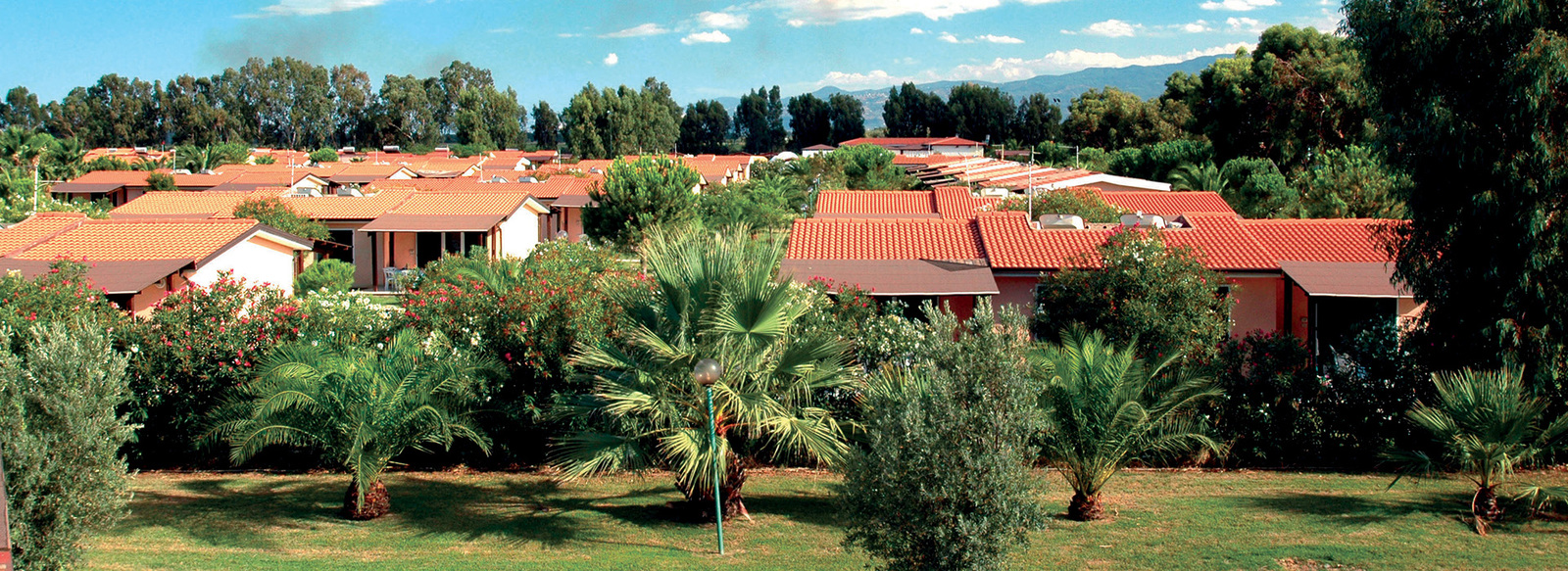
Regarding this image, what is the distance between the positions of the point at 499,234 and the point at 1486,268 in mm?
31712

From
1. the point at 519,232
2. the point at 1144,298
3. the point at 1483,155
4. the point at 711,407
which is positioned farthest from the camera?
the point at 519,232

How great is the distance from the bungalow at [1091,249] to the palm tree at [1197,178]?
2318cm

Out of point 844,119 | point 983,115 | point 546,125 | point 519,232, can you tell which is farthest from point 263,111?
point 519,232

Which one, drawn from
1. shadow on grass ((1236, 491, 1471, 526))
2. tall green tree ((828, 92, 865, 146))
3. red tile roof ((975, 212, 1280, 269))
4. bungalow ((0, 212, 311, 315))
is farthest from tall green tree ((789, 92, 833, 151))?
shadow on grass ((1236, 491, 1471, 526))

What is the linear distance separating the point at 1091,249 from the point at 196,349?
13968mm

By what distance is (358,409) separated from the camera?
10.7 meters

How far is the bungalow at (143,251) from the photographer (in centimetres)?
2258

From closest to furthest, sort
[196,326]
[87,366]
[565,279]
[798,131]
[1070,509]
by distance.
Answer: [87,366] → [1070,509] → [565,279] → [196,326] → [798,131]

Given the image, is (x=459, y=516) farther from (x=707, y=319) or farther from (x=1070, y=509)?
(x=1070, y=509)

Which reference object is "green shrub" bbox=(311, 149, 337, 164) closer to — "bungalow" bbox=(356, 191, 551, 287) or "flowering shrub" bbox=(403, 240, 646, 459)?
"bungalow" bbox=(356, 191, 551, 287)

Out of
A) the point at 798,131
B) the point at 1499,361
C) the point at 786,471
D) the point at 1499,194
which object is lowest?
the point at 786,471

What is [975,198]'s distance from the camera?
121 ft

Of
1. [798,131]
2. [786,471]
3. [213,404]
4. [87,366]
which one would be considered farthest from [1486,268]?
[798,131]

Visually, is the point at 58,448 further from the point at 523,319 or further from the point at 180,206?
the point at 180,206
